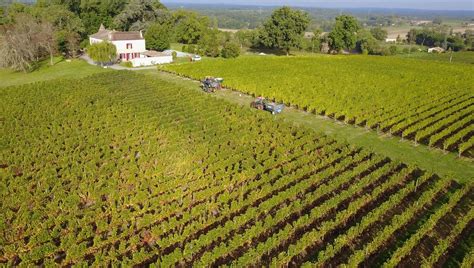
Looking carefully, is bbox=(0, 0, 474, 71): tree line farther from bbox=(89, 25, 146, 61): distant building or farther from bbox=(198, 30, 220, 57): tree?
bbox=(89, 25, 146, 61): distant building

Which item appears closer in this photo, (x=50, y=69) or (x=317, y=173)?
(x=317, y=173)

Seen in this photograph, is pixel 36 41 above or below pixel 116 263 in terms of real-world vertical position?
above

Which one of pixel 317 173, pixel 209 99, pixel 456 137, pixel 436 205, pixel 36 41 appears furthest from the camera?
pixel 36 41

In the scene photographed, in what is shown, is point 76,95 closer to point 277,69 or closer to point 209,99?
point 209,99

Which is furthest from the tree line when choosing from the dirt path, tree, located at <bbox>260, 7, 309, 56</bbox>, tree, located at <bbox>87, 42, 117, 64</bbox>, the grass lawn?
the dirt path

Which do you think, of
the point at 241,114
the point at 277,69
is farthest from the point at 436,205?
the point at 277,69

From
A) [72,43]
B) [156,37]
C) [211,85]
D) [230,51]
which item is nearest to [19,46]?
[72,43]

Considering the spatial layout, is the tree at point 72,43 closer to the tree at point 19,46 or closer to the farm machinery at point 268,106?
the tree at point 19,46
